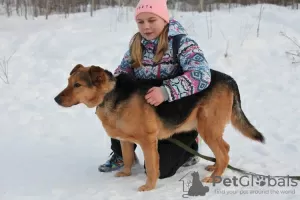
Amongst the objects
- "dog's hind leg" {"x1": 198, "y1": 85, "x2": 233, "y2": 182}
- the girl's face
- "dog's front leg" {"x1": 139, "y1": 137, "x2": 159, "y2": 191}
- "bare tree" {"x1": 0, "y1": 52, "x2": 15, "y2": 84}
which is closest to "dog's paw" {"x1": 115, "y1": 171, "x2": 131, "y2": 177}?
"dog's front leg" {"x1": 139, "y1": 137, "x2": 159, "y2": 191}

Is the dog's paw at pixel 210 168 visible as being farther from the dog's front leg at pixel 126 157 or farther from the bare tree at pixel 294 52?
the bare tree at pixel 294 52

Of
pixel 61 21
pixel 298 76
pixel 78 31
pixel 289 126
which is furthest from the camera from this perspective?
pixel 61 21

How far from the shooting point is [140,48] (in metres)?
3.39

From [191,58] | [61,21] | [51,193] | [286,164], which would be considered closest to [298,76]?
[286,164]

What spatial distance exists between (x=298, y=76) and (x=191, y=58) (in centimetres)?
393

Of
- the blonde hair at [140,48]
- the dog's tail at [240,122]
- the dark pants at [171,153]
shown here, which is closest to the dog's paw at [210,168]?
the dark pants at [171,153]

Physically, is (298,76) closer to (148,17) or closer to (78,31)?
(148,17)

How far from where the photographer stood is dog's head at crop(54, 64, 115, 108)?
9.51 feet

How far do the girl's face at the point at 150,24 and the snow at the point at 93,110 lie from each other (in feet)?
4.47

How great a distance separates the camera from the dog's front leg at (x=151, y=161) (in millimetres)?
3033

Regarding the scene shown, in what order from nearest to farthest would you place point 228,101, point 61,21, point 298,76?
1. point 228,101
2. point 298,76
3. point 61,21

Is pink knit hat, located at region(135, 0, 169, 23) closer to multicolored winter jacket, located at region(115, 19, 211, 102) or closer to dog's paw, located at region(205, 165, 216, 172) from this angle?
multicolored winter jacket, located at region(115, 19, 211, 102)

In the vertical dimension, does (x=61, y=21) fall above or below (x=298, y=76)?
above

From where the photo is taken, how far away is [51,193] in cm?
309
